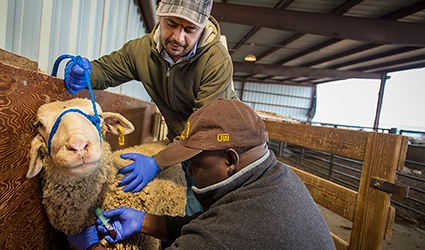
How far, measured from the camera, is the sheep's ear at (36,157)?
3.37 feet

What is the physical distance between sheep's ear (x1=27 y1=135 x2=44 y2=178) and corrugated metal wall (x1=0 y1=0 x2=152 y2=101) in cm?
59

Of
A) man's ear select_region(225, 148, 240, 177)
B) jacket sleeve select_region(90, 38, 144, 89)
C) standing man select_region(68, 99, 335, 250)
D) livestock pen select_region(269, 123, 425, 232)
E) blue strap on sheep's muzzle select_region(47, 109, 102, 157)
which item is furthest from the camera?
livestock pen select_region(269, 123, 425, 232)

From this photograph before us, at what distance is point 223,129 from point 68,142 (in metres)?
0.65

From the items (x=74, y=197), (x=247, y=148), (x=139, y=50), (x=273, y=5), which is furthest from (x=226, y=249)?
(x=273, y=5)

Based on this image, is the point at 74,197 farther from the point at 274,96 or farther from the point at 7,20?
the point at 274,96

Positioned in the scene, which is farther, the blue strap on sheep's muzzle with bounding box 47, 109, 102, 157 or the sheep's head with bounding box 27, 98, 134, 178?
the blue strap on sheep's muzzle with bounding box 47, 109, 102, 157

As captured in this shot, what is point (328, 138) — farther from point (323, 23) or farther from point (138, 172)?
point (323, 23)

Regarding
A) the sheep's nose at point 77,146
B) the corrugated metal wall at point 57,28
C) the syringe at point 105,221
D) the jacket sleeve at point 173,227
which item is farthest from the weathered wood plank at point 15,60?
the jacket sleeve at point 173,227

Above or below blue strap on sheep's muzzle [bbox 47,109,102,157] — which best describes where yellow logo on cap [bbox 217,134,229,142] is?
above

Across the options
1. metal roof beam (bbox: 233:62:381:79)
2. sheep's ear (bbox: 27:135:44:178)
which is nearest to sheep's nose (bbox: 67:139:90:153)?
sheep's ear (bbox: 27:135:44:178)

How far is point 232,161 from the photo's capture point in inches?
35.5

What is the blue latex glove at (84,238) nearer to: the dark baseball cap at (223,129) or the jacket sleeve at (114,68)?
the dark baseball cap at (223,129)

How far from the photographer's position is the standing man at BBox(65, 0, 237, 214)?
4.69 feet

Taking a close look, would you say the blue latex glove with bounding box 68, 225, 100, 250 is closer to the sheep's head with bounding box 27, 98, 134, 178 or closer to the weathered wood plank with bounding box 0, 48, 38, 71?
the sheep's head with bounding box 27, 98, 134, 178
